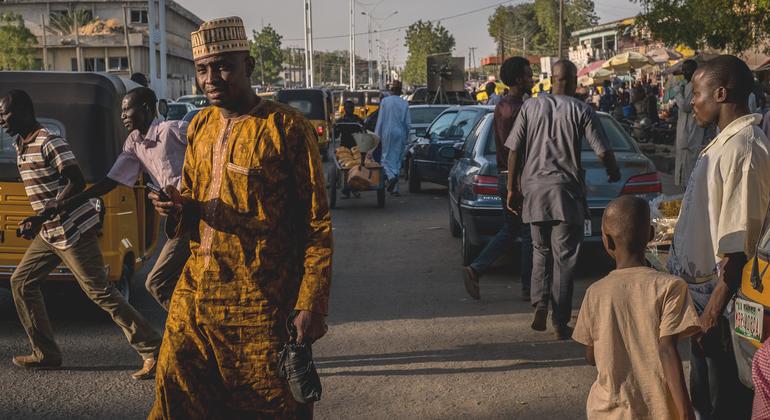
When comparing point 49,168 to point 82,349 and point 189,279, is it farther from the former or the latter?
point 189,279

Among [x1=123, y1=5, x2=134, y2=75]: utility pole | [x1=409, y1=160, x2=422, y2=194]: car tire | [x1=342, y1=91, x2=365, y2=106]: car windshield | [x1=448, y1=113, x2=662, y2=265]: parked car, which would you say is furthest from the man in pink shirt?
[x1=123, y1=5, x2=134, y2=75]: utility pole

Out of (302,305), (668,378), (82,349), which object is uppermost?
(302,305)

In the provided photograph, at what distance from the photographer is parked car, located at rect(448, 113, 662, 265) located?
31.1 feet

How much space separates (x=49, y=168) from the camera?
6414 mm

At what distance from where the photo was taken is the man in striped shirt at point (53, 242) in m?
6.38

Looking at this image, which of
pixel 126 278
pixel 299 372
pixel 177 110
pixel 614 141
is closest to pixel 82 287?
pixel 126 278

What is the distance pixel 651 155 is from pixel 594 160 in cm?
1414

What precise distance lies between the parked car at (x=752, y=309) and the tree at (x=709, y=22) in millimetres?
13074

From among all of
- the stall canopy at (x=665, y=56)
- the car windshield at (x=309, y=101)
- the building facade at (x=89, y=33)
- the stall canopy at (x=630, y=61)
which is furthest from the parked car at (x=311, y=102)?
the building facade at (x=89, y=33)

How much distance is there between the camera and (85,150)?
7.90 metres

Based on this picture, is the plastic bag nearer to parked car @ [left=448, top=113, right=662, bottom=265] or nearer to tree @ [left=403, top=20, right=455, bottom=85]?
parked car @ [left=448, top=113, right=662, bottom=265]

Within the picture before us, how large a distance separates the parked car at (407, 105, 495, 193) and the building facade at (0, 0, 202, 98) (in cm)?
7185

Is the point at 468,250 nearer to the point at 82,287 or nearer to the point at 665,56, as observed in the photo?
the point at 82,287

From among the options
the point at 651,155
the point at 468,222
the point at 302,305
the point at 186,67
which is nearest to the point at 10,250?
the point at 468,222
